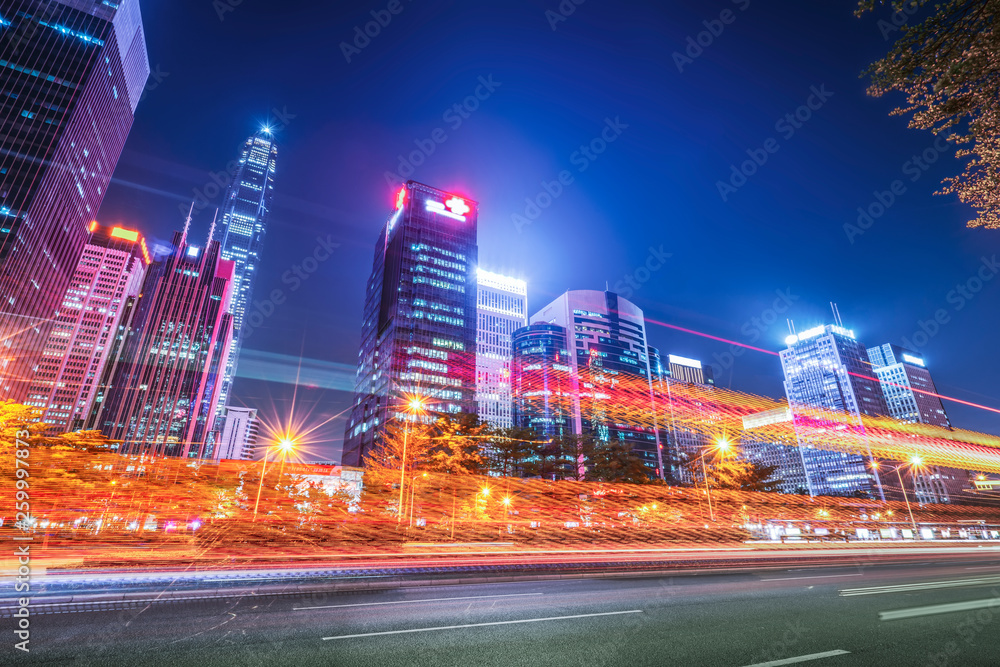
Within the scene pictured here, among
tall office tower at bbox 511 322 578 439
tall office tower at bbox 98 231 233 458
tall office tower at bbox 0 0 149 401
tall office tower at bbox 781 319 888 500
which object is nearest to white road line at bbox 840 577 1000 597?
tall office tower at bbox 0 0 149 401

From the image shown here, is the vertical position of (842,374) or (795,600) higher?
(842,374)

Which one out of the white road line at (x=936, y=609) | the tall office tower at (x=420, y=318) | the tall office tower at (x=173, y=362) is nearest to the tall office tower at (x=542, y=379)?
the tall office tower at (x=420, y=318)

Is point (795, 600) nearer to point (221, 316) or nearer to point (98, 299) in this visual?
point (221, 316)

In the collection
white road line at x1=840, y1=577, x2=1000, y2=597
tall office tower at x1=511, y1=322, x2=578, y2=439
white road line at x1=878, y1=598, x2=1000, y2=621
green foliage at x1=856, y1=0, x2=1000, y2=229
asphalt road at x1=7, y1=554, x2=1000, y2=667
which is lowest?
white road line at x1=840, y1=577, x2=1000, y2=597

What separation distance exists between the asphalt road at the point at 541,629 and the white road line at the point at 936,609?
0.16 ft

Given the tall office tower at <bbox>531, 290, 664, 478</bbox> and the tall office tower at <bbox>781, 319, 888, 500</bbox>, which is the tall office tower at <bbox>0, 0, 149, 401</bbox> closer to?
the tall office tower at <bbox>531, 290, 664, 478</bbox>

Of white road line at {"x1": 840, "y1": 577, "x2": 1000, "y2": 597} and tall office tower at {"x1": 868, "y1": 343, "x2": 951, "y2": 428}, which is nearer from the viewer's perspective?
white road line at {"x1": 840, "y1": 577, "x2": 1000, "y2": 597}

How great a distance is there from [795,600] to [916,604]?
2.81m

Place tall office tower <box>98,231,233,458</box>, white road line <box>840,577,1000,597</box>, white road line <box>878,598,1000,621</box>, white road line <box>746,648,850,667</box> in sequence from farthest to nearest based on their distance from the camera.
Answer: tall office tower <box>98,231,233,458</box>, white road line <box>840,577,1000,597</box>, white road line <box>878,598,1000,621</box>, white road line <box>746,648,850,667</box>

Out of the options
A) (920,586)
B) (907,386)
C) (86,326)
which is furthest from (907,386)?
(86,326)

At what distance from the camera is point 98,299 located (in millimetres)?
148875

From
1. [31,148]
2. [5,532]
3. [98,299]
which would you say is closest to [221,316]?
[98,299]

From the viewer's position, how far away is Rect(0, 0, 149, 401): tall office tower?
79000 mm

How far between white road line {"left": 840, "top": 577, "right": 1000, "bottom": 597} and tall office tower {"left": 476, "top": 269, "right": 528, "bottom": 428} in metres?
123
